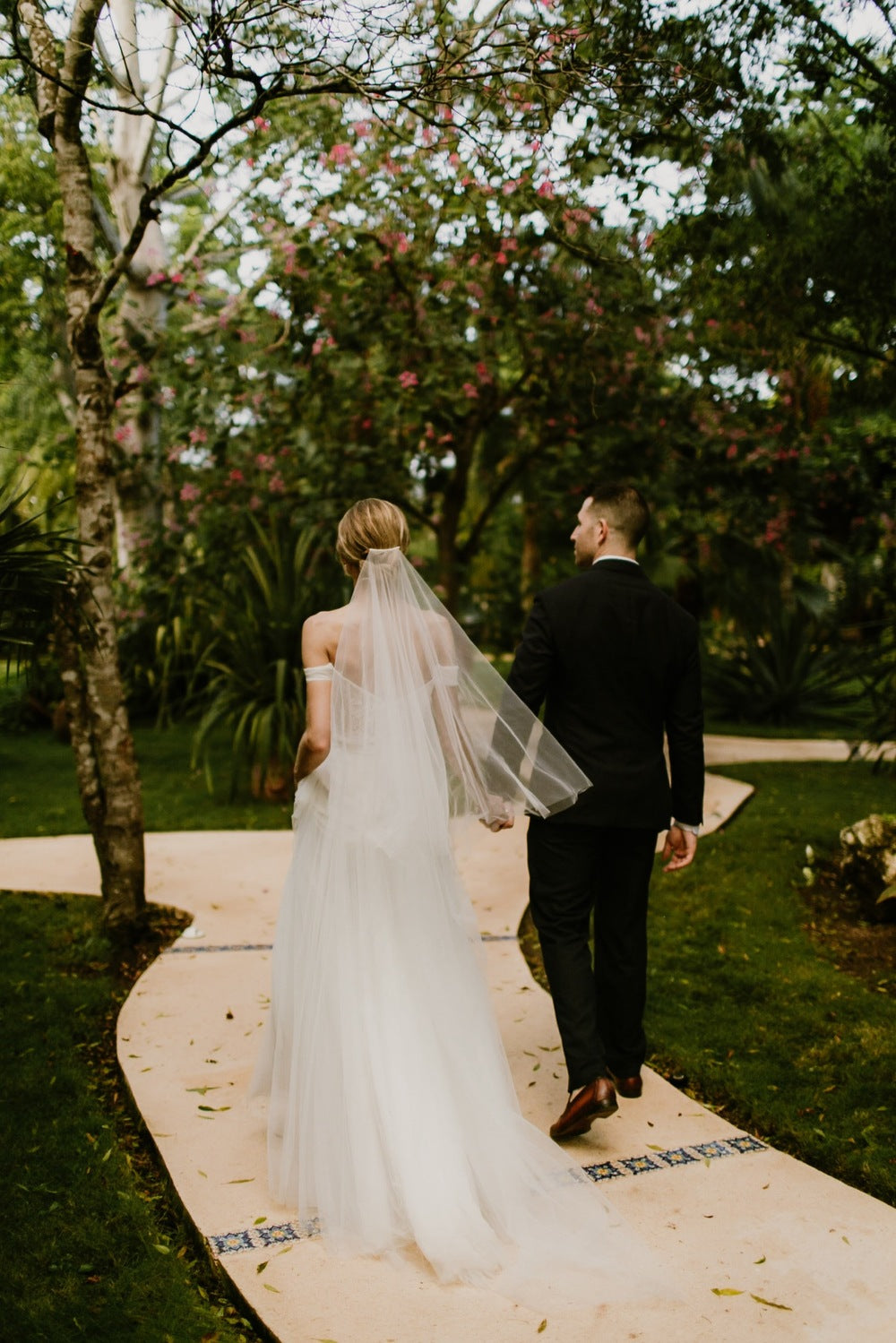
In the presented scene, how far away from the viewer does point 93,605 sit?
17.0 feet

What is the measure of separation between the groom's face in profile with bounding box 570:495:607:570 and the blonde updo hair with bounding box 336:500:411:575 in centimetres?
68

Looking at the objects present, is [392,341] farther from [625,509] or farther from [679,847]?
[679,847]

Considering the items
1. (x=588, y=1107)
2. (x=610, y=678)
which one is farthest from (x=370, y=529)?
(x=588, y=1107)

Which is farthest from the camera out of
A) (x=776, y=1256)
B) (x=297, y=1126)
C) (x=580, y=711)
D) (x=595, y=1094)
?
(x=580, y=711)

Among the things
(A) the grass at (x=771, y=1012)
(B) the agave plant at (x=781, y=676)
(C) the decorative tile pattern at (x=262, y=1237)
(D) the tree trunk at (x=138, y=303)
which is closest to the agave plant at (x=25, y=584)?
(C) the decorative tile pattern at (x=262, y=1237)

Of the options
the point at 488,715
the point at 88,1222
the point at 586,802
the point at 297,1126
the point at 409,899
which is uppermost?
the point at 488,715

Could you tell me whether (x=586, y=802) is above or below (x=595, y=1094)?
above

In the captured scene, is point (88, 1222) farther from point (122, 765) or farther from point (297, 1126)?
point (122, 765)

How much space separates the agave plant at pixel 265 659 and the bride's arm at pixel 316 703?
492 cm

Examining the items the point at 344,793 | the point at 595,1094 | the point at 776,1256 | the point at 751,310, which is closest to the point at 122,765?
the point at 344,793

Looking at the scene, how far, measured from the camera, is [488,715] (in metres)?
3.62

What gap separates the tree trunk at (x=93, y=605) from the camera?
5.06m

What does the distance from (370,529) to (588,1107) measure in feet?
6.20

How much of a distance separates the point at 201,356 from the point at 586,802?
20.8ft
